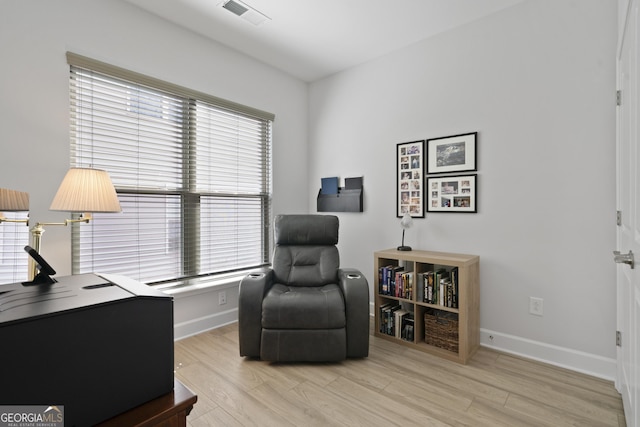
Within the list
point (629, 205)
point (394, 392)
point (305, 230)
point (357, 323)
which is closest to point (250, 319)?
point (357, 323)

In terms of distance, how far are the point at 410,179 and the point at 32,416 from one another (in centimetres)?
288

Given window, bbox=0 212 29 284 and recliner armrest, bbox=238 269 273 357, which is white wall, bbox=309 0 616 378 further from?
window, bbox=0 212 29 284

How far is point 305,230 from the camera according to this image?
2.89m

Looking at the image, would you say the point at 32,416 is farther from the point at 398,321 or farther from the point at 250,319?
the point at 398,321

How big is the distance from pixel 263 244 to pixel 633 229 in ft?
9.67

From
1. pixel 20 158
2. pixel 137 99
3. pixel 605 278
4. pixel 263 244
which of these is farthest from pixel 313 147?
pixel 605 278

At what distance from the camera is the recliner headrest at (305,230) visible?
289cm

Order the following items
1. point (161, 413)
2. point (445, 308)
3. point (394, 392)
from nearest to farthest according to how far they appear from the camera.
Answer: point (161, 413) → point (394, 392) → point (445, 308)

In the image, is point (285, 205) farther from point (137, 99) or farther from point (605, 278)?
point (605, 278)

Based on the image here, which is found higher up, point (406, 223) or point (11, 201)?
point (11, 201)

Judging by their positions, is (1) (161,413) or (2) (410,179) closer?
(1) (161,413)

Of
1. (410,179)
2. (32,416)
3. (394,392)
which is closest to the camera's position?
(32,416)

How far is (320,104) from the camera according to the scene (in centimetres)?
382

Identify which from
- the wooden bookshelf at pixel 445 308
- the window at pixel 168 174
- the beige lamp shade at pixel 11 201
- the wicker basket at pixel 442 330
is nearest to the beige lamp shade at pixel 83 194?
the beige lamp shade at pixel 11 201
